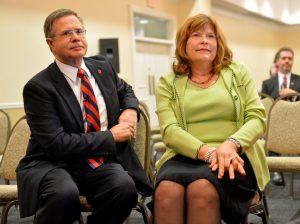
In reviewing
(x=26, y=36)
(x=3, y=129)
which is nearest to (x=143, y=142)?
(x=3, y=129)

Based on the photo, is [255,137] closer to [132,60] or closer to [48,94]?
[48,94]

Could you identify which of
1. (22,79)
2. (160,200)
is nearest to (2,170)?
(160,200)

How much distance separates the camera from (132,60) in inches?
292

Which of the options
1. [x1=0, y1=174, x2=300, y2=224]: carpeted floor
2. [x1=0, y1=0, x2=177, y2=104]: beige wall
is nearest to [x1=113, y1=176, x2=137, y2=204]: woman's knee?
[x1=0, y1=174, x2=300, y2=224]: carpeted floor

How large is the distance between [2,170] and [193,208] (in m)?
1.29

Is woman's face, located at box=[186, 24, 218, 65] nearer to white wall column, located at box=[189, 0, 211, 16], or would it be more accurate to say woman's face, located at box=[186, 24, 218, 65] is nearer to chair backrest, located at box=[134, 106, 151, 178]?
chair backrest, located at box=[134, 106, 151, 178]

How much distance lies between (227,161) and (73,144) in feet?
2.27

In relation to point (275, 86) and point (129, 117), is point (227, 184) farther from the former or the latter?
point (275, 86)

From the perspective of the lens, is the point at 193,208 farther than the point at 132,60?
No

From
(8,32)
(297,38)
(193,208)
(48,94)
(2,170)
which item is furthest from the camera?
(297,38)

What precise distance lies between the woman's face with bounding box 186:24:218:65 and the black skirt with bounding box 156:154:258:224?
0.56 m

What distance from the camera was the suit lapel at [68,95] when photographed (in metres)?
2.12

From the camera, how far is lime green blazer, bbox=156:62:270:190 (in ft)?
6.88

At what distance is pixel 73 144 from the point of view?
79.8 inches
